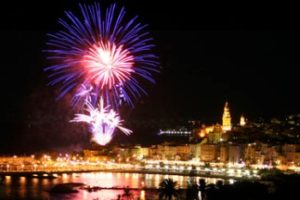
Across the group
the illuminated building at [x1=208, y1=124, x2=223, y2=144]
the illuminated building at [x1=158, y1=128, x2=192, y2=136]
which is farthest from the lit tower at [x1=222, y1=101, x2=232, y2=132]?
the illuminated building at [x1=158, y1=128, x2=192, y2=136]

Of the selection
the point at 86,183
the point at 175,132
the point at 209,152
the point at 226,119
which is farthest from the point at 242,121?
the point at 86,183

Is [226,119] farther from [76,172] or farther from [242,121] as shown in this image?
[76,172]

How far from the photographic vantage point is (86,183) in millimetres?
17484

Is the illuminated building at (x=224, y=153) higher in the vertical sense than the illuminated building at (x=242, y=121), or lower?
lower

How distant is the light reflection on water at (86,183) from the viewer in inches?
573

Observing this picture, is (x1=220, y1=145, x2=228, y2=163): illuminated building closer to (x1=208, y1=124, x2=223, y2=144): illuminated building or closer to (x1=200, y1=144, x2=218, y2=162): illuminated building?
(x1=200, y1=144, x2=218, y2=162): illuminated building

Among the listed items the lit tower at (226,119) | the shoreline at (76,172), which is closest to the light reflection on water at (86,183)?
the shoreline at (76,172)

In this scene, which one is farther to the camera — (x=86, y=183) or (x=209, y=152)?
(x=209, y=152)

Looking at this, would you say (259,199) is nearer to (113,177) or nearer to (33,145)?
(113,177)

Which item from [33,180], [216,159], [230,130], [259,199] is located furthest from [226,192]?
[230,130]

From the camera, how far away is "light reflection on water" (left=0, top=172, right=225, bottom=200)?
47.8 feet

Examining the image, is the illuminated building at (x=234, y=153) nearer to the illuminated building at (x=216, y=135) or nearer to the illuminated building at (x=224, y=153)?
the illuminated building at (x=224, y=153)

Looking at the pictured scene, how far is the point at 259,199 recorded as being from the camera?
31.5ft

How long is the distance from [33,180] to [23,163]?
4730mm
